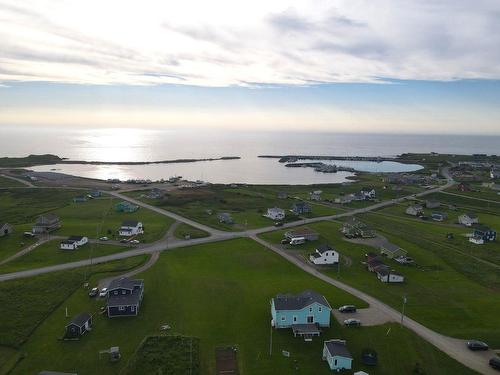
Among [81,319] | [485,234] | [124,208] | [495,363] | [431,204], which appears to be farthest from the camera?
[431,204]

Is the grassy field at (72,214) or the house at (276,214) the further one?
the house at (276,214)

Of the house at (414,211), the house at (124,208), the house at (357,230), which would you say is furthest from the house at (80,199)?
the house at (414,211)

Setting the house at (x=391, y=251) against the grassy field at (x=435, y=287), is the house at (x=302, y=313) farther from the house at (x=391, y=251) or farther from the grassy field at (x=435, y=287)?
the house at (x=391, y=251)

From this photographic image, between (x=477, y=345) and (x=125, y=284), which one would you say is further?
(x=125, y=284)

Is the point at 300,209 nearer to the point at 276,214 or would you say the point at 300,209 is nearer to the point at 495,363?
the point at 276,214

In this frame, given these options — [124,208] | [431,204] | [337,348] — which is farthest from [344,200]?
Answer: [337,348]

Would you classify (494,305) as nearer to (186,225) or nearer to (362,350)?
(362,350)
